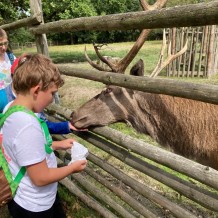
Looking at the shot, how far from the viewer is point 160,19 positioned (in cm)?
191

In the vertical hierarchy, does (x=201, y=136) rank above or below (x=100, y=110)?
below

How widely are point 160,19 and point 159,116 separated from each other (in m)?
1.43

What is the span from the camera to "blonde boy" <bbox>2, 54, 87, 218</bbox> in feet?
5.78

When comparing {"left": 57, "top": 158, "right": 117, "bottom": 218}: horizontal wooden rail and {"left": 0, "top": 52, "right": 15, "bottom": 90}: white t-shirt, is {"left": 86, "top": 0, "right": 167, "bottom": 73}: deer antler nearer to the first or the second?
{"left": 0, "top": 52, "right": 15, "bottom": 90}: white t-shirt

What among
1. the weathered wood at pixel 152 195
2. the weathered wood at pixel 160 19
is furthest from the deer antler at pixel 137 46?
the weathered wood at pixel 152 195

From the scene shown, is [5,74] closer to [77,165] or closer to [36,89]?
[36,89]

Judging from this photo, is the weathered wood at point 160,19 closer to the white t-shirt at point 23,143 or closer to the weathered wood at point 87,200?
the white t-shirt at point 23,143

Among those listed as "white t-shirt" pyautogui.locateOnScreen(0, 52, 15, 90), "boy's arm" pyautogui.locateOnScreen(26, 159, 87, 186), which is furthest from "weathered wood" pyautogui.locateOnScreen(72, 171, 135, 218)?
"white t-shirt" pyautogui.locateOnScreen(0, 52, 15, 90)

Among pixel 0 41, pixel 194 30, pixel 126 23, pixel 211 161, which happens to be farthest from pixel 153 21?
pixel 194 30

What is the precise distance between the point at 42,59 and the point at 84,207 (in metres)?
2.31

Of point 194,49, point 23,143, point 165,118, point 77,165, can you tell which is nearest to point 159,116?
point 165,118

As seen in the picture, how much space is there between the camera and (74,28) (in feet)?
9.91

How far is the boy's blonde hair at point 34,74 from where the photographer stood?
5.98 ft

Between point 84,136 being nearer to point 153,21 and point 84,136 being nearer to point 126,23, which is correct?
point 126,23
